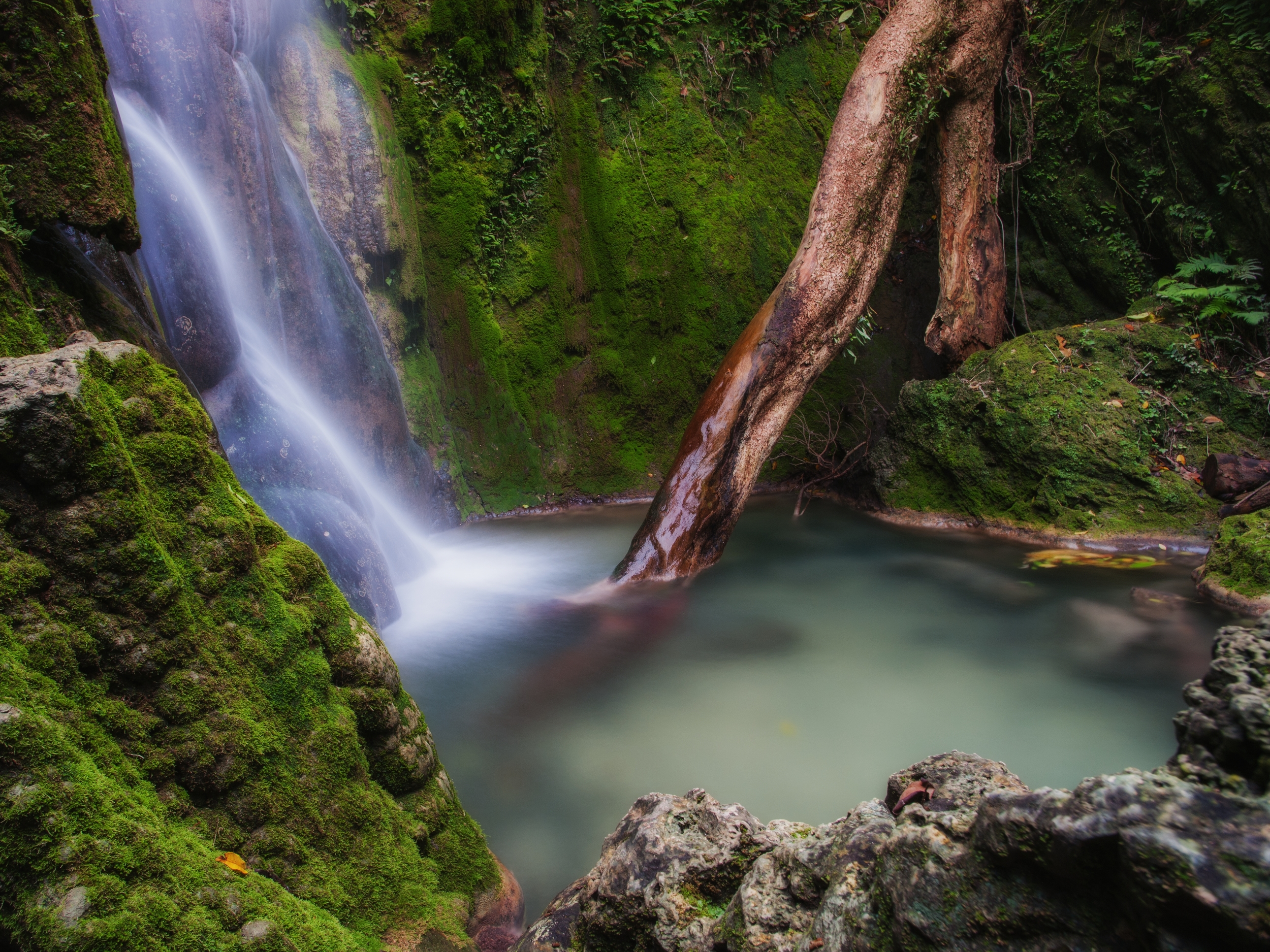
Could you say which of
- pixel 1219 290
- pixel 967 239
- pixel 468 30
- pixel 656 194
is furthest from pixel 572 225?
pixel 1219 290

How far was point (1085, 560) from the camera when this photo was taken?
5.84m

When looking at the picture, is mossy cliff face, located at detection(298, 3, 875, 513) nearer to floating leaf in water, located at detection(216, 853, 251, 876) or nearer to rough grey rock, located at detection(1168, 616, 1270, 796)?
floating leaf in water, located at detection(216, 853, 251, 876)

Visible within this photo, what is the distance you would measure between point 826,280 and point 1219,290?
3578 millimetres

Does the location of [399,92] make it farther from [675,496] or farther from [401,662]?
[401,662]

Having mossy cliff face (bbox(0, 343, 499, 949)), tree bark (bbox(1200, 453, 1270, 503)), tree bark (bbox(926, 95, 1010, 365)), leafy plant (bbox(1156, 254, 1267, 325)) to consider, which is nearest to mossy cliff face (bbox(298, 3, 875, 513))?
tree bark (bbox(926, 95, 1010, 365))

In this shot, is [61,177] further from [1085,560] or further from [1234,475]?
[1234,475]

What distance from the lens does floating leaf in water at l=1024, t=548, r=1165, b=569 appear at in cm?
566

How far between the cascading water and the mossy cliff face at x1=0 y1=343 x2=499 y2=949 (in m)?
2.44

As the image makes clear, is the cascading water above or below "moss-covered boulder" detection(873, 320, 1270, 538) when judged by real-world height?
above

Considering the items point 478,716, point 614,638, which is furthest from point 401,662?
point 614,638

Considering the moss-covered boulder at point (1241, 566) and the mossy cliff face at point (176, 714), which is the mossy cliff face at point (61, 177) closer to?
the mossy cliff face at point (176, 714)

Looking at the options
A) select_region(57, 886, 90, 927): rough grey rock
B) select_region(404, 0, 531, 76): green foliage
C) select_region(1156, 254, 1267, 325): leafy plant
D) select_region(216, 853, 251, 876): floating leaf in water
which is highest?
select_region(404, 0, 531, 76): green foliage

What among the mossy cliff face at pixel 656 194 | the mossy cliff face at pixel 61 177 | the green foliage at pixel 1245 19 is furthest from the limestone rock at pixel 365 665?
the green foliage at pixel 1245 19

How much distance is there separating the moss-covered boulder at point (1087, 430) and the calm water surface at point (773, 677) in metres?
0.67
